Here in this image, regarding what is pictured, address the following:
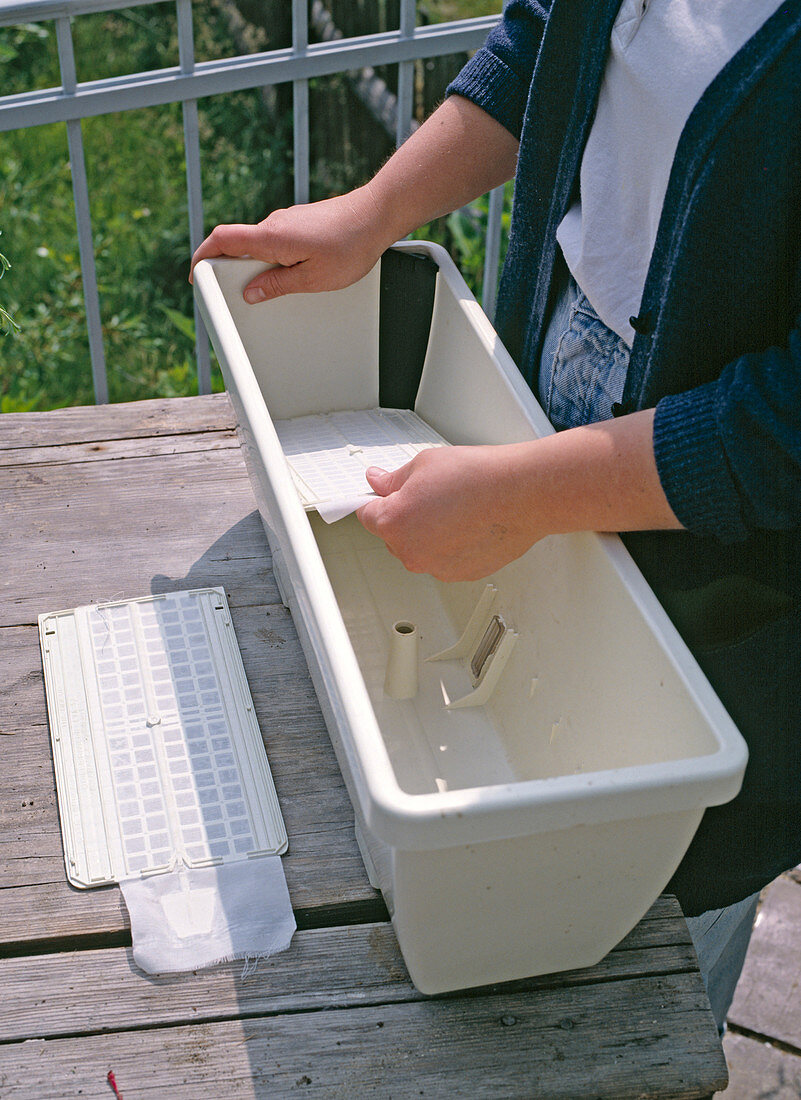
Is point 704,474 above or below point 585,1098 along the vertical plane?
above

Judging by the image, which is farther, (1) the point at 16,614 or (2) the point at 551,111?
(1) the point at 16,614

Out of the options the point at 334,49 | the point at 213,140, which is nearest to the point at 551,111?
the point at 334,49

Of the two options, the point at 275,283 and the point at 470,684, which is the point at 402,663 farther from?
the point at 275,283

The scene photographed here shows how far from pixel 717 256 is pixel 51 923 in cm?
77

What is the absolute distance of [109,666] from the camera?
1142mm

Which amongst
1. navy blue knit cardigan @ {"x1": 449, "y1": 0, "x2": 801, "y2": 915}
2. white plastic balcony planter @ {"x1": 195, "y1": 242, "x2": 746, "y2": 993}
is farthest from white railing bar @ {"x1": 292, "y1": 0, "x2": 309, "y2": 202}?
navy blue knit cardigan @ {"x1": 449, "y1": 0, "x2": 801, "y2": 915}

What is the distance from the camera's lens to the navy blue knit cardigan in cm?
73

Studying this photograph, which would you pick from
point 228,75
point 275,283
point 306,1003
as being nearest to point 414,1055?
point 306,1003

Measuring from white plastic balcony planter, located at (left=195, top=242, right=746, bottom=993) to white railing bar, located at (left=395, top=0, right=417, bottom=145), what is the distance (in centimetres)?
61

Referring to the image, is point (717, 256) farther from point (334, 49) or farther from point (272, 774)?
point (334, 49)

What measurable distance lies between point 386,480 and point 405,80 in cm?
113

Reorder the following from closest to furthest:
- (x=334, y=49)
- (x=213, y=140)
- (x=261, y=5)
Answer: (x=334, y=49) → (x=261, y=5) → (x=213, y=140)

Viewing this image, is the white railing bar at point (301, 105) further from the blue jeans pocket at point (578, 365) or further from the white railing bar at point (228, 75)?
the blue jeans pocket at point (578, 365)

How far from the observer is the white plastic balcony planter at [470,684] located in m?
0.69
